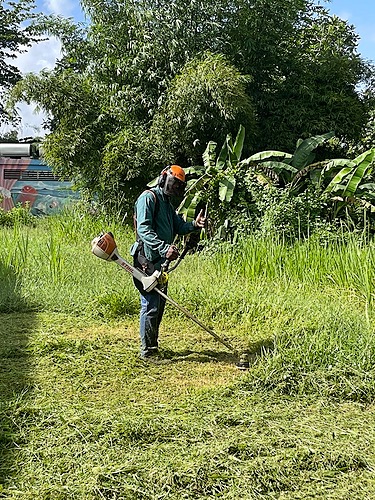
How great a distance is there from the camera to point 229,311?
259 inches

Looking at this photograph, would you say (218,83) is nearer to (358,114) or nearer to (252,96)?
(252,96)

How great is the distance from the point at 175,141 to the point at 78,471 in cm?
949

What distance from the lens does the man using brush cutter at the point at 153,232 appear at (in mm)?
5004

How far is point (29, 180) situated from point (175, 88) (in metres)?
8.24

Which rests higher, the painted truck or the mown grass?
the painted truck

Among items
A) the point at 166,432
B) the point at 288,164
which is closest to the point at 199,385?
the point at 166,432

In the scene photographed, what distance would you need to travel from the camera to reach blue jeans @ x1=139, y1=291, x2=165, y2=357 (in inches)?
203

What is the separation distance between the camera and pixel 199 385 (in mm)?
4688

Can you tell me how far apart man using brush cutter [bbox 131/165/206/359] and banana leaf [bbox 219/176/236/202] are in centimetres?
465

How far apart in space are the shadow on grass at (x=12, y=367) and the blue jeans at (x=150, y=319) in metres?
1.01

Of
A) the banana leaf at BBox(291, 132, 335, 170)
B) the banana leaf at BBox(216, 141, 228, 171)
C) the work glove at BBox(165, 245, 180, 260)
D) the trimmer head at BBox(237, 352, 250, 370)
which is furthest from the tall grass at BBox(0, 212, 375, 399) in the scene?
the banana leaf at BBox(291, 132, 335, 170)

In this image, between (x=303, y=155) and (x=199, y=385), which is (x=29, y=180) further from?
(x=199, y=385)

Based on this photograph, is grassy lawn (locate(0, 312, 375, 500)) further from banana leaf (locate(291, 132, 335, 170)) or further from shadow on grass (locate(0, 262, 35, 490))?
banana leaf (locate(291, 132, 335, 170))

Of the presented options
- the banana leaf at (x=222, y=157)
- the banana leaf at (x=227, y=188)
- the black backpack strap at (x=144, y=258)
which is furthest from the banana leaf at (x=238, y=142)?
the black backpack strap at (x=144, y=258)
